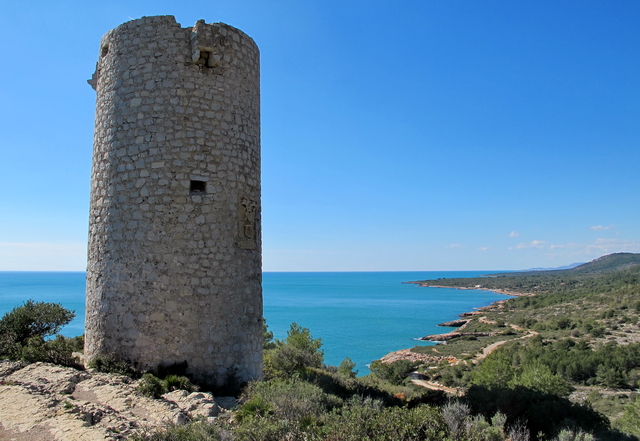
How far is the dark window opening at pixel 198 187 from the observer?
6413 mm

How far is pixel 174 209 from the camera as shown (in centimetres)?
625

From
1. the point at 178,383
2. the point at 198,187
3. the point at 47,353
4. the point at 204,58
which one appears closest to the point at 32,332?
the point at 47,353

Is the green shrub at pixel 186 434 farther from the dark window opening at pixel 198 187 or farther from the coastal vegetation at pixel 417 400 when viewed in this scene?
the dark window opening at pixel 198 187

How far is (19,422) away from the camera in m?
4.09

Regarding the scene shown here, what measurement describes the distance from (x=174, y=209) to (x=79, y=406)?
112 inches

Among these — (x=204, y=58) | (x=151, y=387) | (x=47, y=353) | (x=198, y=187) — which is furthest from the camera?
(x=204, y=58)

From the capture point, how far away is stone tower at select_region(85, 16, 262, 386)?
617cm

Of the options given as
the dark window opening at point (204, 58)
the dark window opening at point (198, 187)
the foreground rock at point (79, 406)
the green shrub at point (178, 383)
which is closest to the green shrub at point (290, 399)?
the foreground rock at point (79, 406)

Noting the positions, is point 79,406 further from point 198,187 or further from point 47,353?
point 198,187

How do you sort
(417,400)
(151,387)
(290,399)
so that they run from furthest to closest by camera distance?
(417,400) → (151,387) → (290,399)

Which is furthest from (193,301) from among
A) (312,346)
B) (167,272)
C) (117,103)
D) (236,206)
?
(312,346)

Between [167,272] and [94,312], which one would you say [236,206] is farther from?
[94,312]

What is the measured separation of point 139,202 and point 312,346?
14.1 meters

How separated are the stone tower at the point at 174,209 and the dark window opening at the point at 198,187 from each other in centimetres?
2
